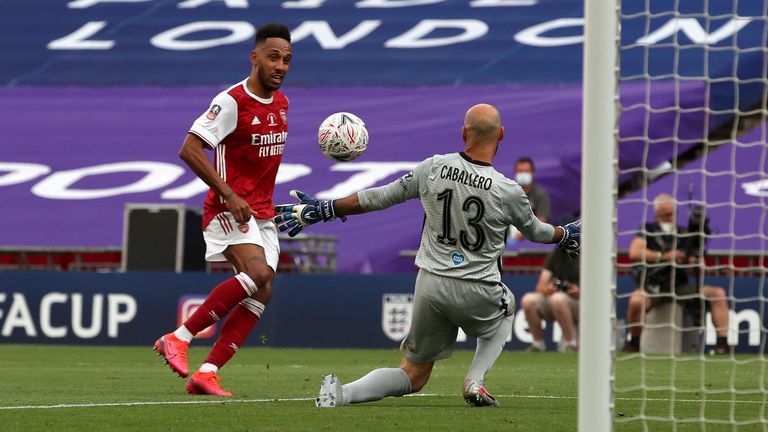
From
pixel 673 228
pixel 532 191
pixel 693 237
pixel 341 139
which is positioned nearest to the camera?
pixel 341 139

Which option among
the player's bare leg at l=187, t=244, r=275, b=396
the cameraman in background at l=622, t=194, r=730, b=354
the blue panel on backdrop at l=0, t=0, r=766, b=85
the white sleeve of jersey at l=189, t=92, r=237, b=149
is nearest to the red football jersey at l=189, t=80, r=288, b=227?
the white sleeve of jersey at l=189, t=92, r=237, b=149

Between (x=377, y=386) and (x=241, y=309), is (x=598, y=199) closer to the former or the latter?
(x=377, y=386)

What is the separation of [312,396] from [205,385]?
63 centimetres

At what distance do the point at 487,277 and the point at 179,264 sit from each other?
9.03 meters

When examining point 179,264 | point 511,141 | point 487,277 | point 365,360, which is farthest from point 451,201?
point 511,141

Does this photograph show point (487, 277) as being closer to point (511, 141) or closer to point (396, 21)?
point (511, 141)

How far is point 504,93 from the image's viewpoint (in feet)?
64.2

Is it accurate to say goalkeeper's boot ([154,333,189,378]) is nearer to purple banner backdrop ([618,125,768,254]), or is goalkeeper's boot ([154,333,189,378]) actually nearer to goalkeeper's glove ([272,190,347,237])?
goalkeeper's glove ([272,190,347,237])

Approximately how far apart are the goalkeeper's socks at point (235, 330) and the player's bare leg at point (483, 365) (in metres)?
1.65

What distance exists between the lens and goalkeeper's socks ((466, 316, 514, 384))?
758 centimetres

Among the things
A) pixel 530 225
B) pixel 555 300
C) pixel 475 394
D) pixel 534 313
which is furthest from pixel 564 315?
pixel 530 225

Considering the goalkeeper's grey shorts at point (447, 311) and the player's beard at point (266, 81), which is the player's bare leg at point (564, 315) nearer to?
the player's beard at point (266, 81)

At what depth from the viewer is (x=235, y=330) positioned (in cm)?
872

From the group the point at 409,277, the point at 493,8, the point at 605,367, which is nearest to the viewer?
the point at 605,367
